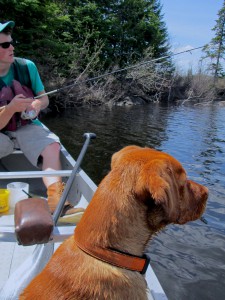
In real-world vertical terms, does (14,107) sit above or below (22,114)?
above

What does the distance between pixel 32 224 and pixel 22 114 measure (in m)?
2.86

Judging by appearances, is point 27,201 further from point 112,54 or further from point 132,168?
point 112,54

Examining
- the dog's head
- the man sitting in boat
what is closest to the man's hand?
the man sitting in boat

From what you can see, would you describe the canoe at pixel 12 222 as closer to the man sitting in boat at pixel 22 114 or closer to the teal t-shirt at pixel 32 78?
the man sitting in boat at pixel 22 114

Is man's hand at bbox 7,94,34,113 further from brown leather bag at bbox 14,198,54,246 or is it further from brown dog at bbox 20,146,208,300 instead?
brown dog at bbox 20,146,208,300

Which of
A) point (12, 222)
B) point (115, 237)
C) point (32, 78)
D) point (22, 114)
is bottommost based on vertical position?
point (12, 222)

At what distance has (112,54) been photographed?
42188 millimetres

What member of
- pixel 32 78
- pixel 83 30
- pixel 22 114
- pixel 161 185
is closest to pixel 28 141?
pixel 22 114

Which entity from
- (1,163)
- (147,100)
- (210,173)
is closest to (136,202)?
(1,163)

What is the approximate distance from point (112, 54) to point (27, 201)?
4158 cm

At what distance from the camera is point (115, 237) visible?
1.85 meters

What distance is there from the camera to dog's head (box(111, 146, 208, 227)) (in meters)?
1.71

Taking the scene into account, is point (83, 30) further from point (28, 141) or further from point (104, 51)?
point (28, 141)

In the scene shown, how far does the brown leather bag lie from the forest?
50.6ft
